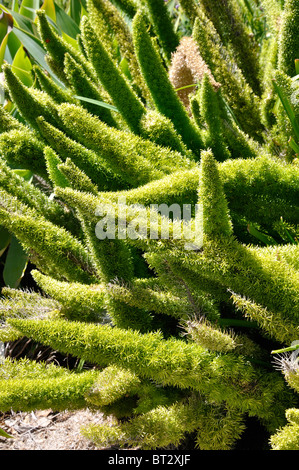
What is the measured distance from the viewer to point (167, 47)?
1.09 meters

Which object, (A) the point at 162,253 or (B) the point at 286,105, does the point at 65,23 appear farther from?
(A) the point at 162,253

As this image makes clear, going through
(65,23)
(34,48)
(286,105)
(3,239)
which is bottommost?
(3,239)

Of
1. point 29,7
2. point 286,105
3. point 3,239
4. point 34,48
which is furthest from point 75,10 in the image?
point 286,105

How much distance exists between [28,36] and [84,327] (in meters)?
0.91

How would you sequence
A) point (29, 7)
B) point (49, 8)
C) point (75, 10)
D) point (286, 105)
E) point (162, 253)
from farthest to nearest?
point (75, 10) → point (29, 7) → point (49, 8) → point (286, 105) → point (162, 253)

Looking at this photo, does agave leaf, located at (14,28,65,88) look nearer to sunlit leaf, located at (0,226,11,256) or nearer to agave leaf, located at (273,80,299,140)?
sunlit leaf, located at (0,226,11,256)

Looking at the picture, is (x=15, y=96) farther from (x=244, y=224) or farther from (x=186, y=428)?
(x=186, y=428)

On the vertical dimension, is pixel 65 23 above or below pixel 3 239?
above

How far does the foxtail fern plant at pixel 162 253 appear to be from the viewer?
21.2 inches

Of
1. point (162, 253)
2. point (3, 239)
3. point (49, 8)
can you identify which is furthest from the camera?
point (49, 8)

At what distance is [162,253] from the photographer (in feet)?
1.77

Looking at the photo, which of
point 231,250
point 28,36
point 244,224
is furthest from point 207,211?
point 28,36

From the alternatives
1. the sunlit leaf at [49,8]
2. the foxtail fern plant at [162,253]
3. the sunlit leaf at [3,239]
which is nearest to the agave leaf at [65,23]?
the sunlit leaf at [49,8]

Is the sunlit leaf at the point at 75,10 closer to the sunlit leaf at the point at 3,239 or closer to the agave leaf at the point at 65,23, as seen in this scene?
the agave leaf at the point at 65,23
